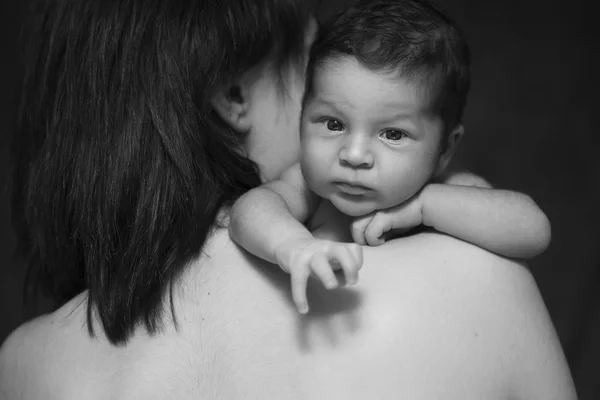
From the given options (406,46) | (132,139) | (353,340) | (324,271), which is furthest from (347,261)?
(132,139)

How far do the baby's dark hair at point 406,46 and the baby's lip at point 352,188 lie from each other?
13cm

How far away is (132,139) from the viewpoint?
1.23 metres

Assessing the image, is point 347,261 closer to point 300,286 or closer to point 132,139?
point 300,286

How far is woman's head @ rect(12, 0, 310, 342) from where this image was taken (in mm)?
1218

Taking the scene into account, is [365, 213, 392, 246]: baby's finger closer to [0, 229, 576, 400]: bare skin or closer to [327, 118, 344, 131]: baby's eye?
[0, 229, 576, 400]: bare skin

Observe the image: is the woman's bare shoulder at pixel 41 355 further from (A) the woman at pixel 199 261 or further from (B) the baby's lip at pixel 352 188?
(B) the baby's lip at pixel 352 188

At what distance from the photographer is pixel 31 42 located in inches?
54.5

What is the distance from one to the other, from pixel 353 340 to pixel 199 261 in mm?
256

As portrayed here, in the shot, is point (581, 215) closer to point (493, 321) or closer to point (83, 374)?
point (493, 321)

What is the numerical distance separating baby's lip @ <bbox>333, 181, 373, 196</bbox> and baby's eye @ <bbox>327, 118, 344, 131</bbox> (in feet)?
0.23

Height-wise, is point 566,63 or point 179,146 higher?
point 179,146

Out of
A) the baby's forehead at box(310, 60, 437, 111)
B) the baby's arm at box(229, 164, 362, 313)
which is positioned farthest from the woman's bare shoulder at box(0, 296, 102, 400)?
the baby's forehead at box(310, 60, 437, 111)

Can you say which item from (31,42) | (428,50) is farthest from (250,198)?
(31,42)

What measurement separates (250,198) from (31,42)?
1.63 ft
